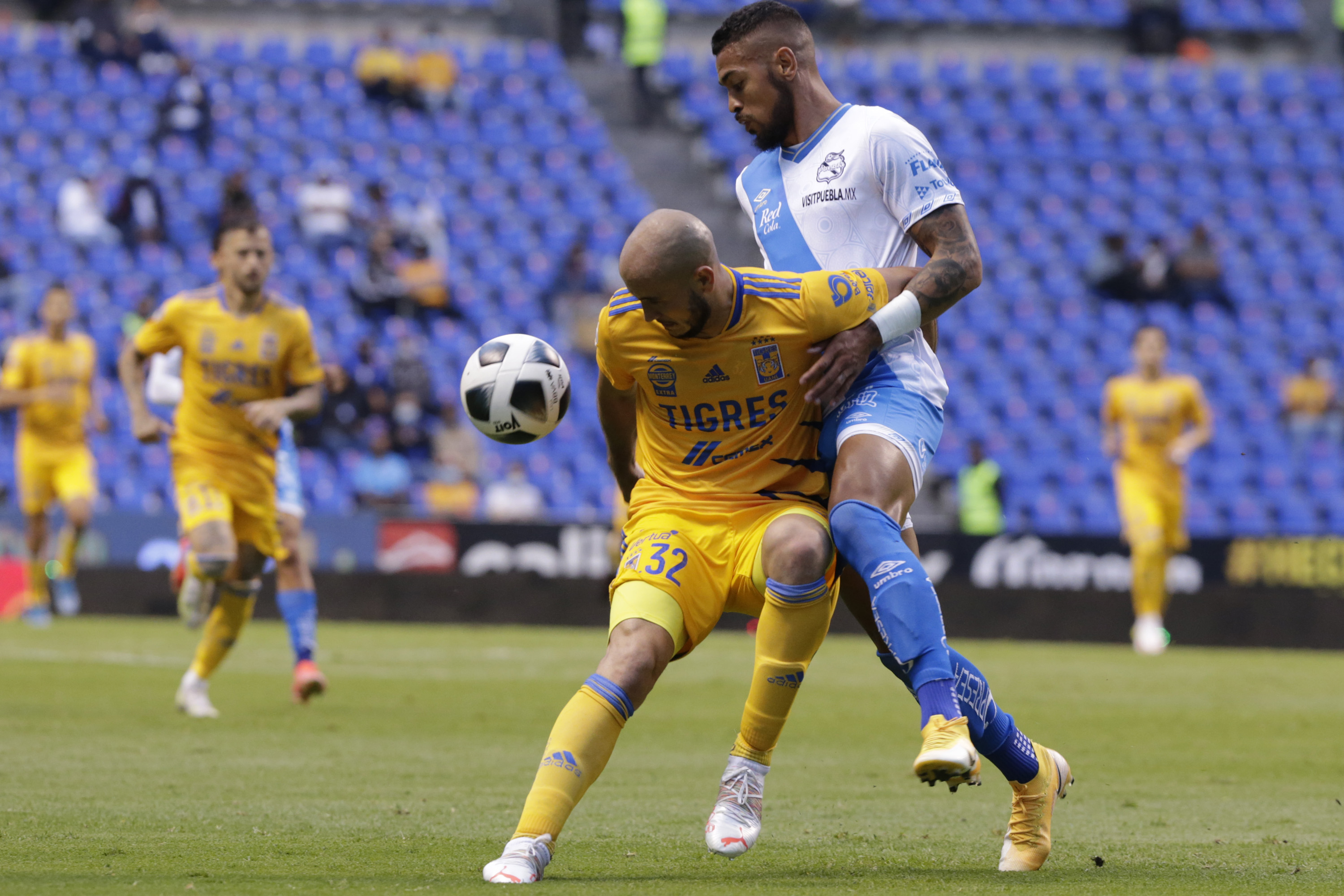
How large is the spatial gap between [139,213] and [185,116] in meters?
1.75

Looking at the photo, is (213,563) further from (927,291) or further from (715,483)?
(927,291)

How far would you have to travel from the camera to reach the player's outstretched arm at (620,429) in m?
5.08

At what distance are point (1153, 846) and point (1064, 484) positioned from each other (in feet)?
50.8

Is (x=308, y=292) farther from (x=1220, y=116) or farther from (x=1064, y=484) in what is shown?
(x=1220, y=116)

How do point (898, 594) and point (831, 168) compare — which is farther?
point (831, 168)

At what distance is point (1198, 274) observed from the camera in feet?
74.0

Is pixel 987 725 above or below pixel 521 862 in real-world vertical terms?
above

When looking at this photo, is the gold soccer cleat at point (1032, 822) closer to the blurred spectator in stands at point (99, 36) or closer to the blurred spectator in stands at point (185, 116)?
the blurred spectator in stands at point (185, 116)

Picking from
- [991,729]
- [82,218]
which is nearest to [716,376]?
[991,729]

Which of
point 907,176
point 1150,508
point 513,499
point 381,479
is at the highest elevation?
point 907,176

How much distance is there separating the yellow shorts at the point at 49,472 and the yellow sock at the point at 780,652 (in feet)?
38.3

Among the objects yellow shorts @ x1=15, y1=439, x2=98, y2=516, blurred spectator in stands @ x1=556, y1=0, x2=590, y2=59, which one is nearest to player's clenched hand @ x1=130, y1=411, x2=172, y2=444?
yellow shorts @ x1=15, y1=439, x2=98, y2=516

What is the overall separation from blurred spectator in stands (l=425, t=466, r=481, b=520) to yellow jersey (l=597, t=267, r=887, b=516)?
13214 mm

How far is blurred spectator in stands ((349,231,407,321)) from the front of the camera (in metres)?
19.8
